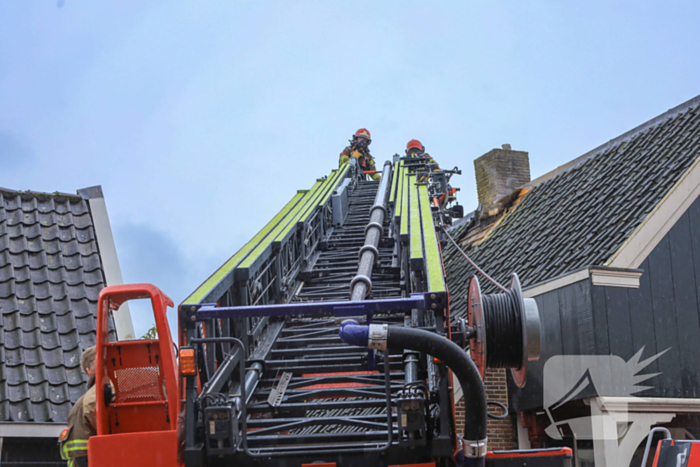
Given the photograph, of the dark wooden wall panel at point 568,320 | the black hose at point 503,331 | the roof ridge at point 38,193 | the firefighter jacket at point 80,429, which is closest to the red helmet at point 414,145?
the dark wooden wall panel at point 568,320

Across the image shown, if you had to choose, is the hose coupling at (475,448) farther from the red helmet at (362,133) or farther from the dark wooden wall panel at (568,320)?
the red helmet at (362,133)

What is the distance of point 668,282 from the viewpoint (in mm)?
8938

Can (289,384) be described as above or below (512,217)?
below

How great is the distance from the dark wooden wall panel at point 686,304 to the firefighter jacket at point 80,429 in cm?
726

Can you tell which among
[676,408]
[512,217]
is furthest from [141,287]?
[512,217]

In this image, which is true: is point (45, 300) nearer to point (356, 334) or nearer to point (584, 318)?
point (356, 334)

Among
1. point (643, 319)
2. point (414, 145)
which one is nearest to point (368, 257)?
point (643, 319)

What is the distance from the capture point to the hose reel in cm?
429

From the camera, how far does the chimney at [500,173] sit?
19094 mm

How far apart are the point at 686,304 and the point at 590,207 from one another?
95.1 inches

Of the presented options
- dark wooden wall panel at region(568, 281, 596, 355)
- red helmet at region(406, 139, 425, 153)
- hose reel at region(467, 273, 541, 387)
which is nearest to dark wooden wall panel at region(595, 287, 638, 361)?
dark wooden wall panel at region(568, 281, 596, 355)

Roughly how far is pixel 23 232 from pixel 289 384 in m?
4.37

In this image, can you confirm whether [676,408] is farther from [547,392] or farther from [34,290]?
[34,290]

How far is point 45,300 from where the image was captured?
7.34 meters
